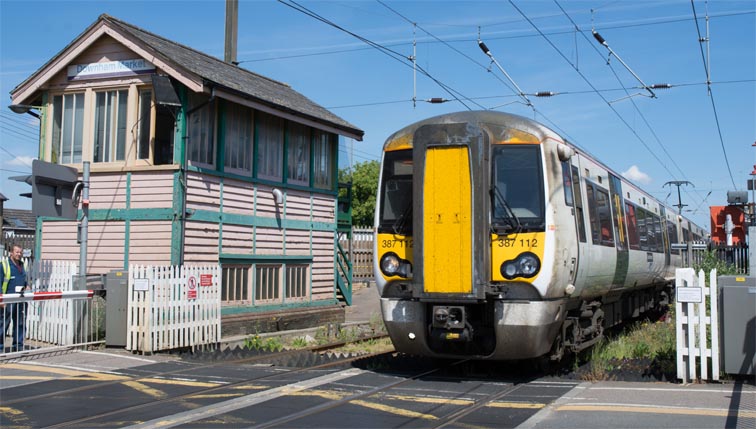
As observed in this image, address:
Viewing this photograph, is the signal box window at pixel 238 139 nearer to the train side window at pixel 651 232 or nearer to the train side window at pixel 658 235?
the train side window at pixel 651 232

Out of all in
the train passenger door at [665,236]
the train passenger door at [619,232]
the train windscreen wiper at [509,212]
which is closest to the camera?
the train windscreen wiper at [509,212]

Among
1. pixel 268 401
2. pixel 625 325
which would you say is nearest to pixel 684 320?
pixel 268 401

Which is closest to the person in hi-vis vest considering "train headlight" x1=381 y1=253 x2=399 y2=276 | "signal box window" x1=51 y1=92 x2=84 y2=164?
"signal box window" x1=51 y1=92 x2=84 y2=164

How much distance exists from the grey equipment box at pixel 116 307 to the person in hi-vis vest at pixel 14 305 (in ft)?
4.12

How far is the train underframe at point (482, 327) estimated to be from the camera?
8867 millimetres

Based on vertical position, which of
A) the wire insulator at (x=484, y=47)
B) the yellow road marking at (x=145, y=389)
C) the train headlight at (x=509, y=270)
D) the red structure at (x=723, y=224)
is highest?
the wire insulator at (x=484, y=47)

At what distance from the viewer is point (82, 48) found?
1480 centimetres

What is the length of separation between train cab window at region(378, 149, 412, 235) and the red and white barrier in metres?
5.40

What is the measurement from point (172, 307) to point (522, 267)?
633 centimetres

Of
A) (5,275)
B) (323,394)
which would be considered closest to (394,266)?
(323,394)

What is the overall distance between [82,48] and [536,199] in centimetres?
1006

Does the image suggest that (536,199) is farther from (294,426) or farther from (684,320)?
(294,426)

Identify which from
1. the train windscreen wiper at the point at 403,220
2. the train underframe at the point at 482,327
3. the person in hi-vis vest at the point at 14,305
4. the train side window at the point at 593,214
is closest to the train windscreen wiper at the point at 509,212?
the train underframe at the point at 482,327

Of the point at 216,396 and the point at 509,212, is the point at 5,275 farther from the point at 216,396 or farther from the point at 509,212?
the point at 509,212
